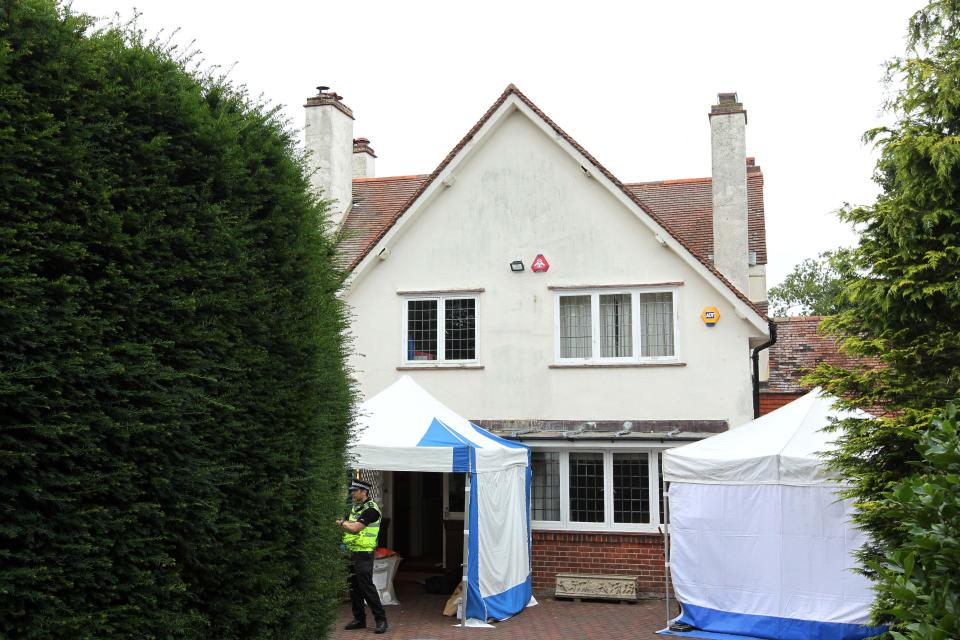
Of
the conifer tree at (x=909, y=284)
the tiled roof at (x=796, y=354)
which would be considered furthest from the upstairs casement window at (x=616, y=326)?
the tiled roof at (x=796, y=354)

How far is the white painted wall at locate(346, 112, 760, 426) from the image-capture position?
17.0 metres

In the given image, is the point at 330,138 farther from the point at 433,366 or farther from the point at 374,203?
the point at 433,366

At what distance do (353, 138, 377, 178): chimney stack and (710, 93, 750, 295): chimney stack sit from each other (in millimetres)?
10492

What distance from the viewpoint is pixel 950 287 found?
8445mm

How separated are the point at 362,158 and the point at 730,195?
37.1ft

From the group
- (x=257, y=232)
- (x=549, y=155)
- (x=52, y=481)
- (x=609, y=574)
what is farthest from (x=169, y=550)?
(x=549, y=155)

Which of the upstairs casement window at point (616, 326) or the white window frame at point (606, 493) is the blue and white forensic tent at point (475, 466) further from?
the upstairs casement window at point (616, 326)

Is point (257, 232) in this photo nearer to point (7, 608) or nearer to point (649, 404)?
point (7, 608)

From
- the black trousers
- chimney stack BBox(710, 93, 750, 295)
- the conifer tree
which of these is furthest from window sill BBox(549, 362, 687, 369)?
the conifer tree

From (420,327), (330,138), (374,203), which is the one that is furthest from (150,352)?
(374,203)

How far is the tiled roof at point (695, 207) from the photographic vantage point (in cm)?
1941

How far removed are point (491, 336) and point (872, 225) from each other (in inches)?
373

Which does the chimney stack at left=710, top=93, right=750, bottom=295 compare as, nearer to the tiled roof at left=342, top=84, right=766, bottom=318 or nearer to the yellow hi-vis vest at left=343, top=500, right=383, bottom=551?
the tiled roof at left=342, top=84, right=766, bottom=318

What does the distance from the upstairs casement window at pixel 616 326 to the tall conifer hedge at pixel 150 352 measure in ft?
39.2
